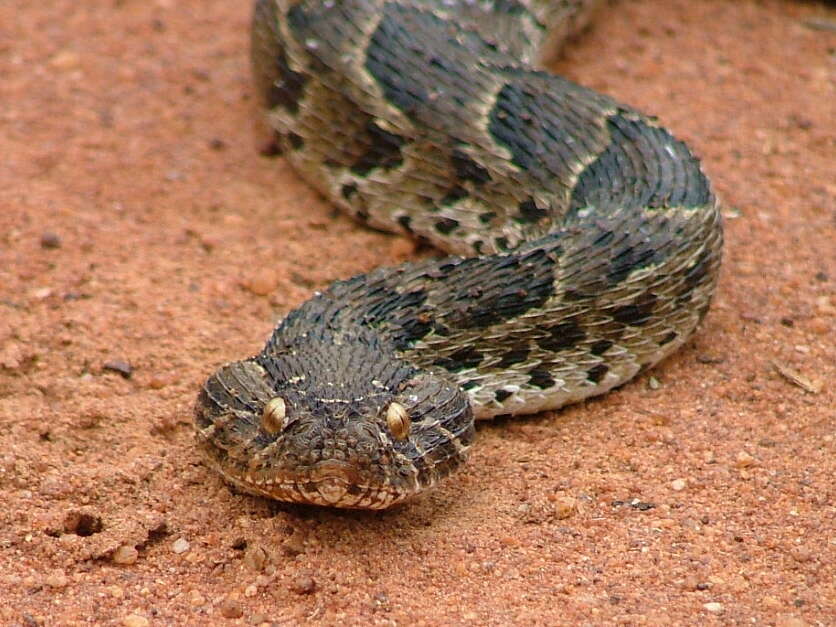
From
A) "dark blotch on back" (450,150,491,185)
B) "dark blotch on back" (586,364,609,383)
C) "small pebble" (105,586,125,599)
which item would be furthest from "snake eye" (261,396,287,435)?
"dark blotch on back" (450,150,491,185)

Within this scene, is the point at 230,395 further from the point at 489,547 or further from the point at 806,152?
the point at 806,152

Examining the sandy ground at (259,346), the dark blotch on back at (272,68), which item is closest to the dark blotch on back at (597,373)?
the sandy ground at (259,346)

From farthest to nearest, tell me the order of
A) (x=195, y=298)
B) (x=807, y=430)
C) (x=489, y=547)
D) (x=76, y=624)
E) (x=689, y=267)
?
(x=195, y=298), (x=689, y=267), (x=807, y=430), (x=489, y=547), (x=76, y=624)

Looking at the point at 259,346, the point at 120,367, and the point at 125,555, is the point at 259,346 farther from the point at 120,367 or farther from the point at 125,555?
the point at 125,555

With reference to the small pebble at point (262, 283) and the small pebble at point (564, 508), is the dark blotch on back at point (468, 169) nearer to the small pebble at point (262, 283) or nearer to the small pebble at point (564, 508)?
the small pebble at point (262, 283)

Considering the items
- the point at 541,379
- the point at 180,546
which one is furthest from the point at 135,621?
the point at 541,379

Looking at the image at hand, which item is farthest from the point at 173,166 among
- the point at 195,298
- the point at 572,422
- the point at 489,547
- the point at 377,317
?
the point at 489,547

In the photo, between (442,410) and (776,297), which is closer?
(442,410)

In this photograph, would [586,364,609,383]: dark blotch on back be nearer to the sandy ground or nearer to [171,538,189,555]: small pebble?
the sandy ground
